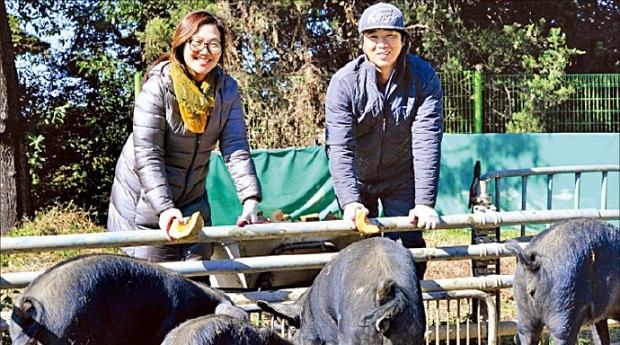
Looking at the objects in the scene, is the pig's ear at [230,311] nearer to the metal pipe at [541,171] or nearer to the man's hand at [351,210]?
the man's hand at [351,210]

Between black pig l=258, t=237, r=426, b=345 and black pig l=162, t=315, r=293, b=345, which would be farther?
black pig l=258, t=237, r=426, b=345

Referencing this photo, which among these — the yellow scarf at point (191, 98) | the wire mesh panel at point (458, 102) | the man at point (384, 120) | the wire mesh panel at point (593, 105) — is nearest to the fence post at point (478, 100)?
the wire mesh panel at point (458, 102)

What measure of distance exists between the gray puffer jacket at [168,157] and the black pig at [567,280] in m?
1.34

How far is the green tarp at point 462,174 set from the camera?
37.8 ft

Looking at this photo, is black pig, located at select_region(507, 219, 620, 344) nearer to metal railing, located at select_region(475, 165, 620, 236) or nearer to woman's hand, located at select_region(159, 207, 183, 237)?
metal railing, located at select_region(475, 165, 620, 236)

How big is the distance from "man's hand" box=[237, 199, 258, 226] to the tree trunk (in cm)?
821

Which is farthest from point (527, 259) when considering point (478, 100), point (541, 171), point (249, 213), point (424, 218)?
point (478, 100)

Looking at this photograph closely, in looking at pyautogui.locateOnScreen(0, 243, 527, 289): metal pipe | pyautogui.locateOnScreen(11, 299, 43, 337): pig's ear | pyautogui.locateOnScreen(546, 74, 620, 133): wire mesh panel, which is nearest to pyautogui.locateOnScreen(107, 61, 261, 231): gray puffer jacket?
pyautogui.locateOnScreen(0, 243, 527, 289): metal pipe

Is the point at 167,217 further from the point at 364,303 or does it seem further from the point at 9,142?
the point at 9,142

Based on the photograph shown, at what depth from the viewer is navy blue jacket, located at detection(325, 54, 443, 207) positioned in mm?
4754

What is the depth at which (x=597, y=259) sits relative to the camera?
4328 mm

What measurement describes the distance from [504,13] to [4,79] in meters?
9.71

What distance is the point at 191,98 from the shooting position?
424 centimetres

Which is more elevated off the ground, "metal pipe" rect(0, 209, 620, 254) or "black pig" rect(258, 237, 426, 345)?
"metal pipe" rect(0, 209, 620, 254)
